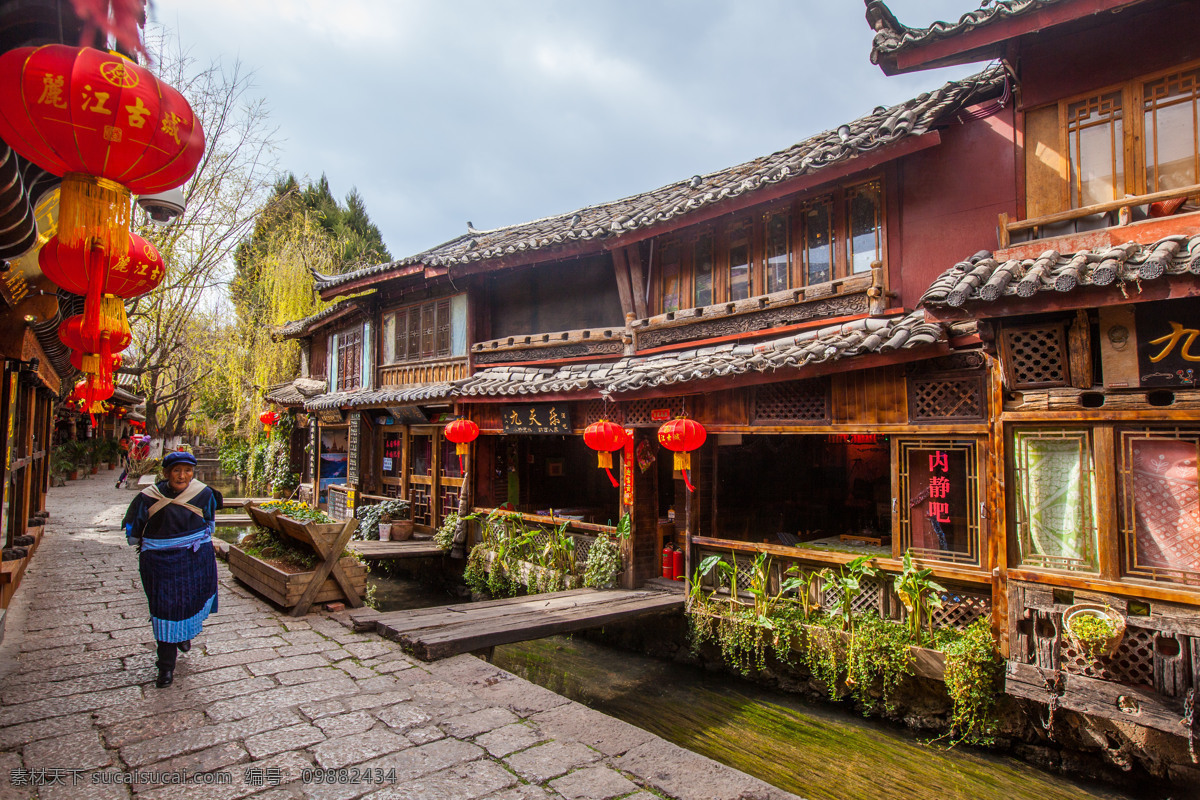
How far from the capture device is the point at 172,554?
476 centimetres

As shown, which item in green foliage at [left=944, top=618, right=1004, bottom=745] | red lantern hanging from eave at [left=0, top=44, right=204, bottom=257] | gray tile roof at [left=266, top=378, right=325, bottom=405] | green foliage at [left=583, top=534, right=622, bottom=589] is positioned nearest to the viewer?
red lantern hanging from eave at [left=0, top=44, right=204, bottom=257]

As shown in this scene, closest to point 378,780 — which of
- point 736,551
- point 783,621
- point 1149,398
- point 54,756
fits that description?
point 54,756

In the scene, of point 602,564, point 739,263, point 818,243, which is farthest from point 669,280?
point 602,564

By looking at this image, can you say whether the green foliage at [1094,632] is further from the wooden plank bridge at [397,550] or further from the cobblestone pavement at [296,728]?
the wooden plank bridge at [397,550]

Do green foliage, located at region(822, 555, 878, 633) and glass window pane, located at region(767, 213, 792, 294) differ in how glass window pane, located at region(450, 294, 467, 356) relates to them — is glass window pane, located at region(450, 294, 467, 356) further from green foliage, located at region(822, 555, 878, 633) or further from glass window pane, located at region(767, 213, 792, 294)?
green foliage, located at region(822, 555, 878, 633)

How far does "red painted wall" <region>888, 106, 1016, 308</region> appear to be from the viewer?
20.9 ft

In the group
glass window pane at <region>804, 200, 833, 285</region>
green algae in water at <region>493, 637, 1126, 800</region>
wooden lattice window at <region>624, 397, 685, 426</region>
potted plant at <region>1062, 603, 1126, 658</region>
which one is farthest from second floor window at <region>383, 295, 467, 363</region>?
potted plant at <region>1062, 603, 1126, 658</region>

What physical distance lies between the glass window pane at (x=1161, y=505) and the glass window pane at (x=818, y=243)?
3592mm

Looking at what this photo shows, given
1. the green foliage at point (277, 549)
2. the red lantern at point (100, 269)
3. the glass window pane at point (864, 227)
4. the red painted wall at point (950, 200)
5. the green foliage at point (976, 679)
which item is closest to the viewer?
the red lantern at point (100, 269)

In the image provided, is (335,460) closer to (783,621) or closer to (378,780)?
(783,621)

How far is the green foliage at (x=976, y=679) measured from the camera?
5340mm

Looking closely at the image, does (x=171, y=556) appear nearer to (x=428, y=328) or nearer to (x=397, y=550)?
(x=397, y=550)

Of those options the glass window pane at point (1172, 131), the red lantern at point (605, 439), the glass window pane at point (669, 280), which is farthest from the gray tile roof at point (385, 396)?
the glass window pane at point (1172, 131)

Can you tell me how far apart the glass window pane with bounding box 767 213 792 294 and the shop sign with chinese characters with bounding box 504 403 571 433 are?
3.67 metres
